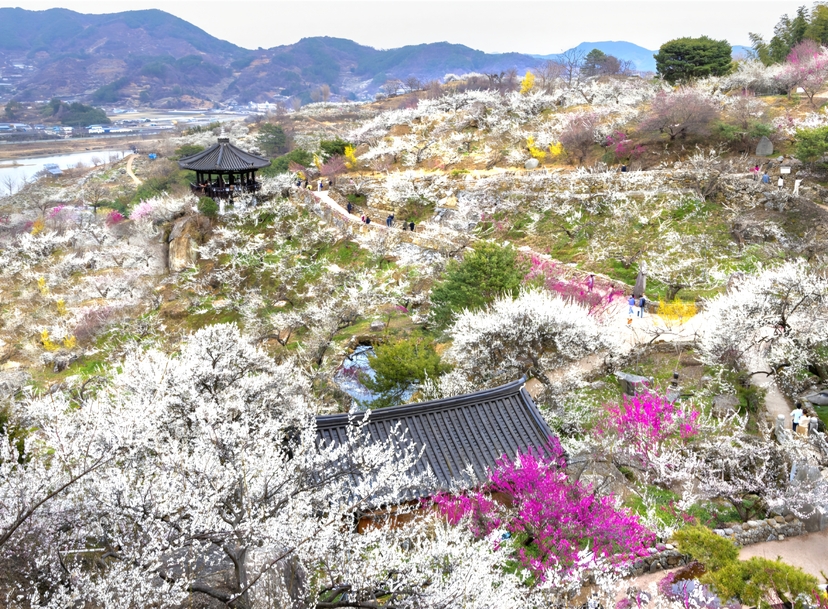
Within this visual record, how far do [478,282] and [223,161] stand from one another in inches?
752

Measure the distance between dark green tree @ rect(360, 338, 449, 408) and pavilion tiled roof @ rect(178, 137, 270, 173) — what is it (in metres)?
19.6

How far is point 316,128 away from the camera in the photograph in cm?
7844

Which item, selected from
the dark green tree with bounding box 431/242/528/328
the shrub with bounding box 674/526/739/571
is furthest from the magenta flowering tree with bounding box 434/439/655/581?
the dark green tree with bounding box 431/242/528/328

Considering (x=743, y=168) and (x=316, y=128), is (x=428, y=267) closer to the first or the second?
(x=743, y=168)

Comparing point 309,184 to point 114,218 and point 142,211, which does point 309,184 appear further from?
point 114,218

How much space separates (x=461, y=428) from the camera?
956cm

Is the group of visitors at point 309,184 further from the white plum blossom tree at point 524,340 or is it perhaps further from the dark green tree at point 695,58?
the dark green tree at point 695,58

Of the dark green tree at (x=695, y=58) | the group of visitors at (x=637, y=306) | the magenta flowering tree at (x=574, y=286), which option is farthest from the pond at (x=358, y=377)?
the dark green tree at (x=695, y=58)

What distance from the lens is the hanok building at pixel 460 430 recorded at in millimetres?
8930

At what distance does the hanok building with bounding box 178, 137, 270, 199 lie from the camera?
2917 cm

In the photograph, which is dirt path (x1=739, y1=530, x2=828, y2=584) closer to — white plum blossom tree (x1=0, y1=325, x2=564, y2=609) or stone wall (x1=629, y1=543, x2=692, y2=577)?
stone wall (x1=629, y1=543, x2=692, y2=577)

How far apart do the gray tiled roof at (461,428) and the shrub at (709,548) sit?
→ 2.75m

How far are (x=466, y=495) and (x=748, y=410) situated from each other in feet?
27.1

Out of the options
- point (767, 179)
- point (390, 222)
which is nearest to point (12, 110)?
point (390, 222)
